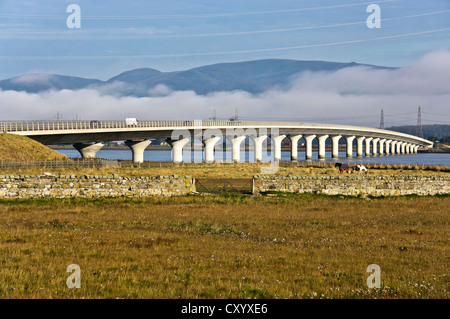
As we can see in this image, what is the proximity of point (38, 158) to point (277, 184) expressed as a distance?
3808 cm

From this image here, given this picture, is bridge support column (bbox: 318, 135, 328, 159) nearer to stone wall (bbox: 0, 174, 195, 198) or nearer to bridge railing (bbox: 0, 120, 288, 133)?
bridge railing (bbox: 0, 120, 288, 133)

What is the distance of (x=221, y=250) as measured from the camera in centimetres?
1521

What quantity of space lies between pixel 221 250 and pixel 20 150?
52587 mm

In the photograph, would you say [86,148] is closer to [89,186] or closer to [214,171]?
[214,171]

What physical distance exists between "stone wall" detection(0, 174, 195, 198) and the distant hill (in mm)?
27253

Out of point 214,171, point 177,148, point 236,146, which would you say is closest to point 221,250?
point 214,171

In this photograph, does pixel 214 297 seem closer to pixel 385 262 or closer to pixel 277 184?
pixel 385 262

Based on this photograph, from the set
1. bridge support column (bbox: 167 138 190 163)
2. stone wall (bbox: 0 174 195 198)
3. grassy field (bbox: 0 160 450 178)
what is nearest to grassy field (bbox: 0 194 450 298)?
stone wall (bbox: 0 174 195 198)

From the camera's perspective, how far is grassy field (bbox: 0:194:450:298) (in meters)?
10.6

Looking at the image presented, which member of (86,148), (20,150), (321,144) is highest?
(20,150)

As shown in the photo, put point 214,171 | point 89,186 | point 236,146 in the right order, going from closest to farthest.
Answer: point 89,186
point 214,171
point 236,146

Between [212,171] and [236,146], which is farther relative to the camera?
[236,146]

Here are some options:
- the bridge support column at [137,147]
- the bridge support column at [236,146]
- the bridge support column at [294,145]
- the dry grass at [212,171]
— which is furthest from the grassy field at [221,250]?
the bridge support column at [294,145]
